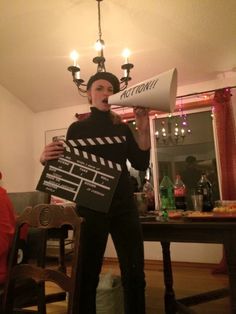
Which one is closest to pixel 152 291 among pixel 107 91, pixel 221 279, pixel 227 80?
pixel 221 279

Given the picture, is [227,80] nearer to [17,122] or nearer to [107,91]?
[107,91]

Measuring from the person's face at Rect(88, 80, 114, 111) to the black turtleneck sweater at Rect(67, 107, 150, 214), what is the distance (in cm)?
2

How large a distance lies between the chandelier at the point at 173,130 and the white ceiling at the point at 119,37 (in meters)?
0.45

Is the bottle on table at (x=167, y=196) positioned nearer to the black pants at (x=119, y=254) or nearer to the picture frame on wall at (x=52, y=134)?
the black pants at (x=119, y=254)

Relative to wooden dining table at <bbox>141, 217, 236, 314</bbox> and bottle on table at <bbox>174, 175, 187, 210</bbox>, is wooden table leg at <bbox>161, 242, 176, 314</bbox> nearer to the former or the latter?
bottle on table at <bbox>174, 175, 187, 210</bbox>

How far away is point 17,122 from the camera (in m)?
3.81

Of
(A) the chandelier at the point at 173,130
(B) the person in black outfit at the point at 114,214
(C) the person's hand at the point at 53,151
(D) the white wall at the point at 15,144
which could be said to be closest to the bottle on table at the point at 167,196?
(B) the person in black outfit at the point at 114,214

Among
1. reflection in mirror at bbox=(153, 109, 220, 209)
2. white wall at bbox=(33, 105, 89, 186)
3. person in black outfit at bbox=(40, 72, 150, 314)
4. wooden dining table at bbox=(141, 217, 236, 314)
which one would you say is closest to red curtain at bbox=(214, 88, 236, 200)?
reflection in mirror at bbox=(153, 109, 220, 209)

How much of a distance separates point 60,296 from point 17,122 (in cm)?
247

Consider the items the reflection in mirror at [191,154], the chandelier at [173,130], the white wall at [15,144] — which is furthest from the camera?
the white wall at [15,144]

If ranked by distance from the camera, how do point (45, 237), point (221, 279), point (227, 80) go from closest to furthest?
point (45, 237) < point (221, 279) < point (227, 80)

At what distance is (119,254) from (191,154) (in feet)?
8.12

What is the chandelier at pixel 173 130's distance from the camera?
133 inches

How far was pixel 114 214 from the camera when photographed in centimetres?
107
